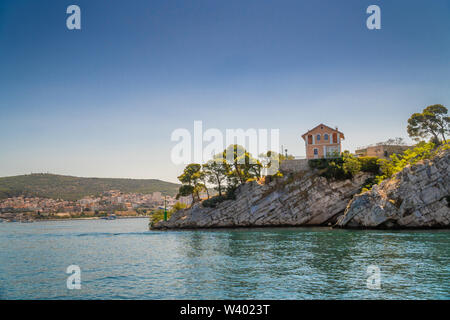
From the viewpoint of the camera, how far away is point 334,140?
67250 millimetres

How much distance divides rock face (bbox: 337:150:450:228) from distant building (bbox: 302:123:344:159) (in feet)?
59.3

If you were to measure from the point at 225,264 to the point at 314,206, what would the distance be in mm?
37858

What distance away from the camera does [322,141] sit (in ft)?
221

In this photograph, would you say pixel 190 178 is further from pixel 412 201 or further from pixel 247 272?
pixel 247 272

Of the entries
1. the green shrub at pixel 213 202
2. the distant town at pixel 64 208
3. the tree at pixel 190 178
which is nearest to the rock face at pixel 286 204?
the green shrub at pixel 213 202

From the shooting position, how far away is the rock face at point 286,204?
5944cm

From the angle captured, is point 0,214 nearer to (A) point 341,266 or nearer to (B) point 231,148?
(B) point 231,148

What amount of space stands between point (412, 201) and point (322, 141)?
77.6ft

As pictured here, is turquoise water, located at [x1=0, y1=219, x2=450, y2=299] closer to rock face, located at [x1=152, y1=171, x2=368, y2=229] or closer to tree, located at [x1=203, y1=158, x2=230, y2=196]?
rock face, located at [x1=152, y1=171, x2=368, y2=229]

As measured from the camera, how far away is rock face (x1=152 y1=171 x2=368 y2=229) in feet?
195

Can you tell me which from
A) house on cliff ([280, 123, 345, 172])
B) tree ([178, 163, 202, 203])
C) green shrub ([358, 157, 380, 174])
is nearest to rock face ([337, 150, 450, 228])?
green shrub ([358, 157, 380, 174])

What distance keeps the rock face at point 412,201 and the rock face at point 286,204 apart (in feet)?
31.5

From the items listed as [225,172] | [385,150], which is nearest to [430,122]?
[385,150]
